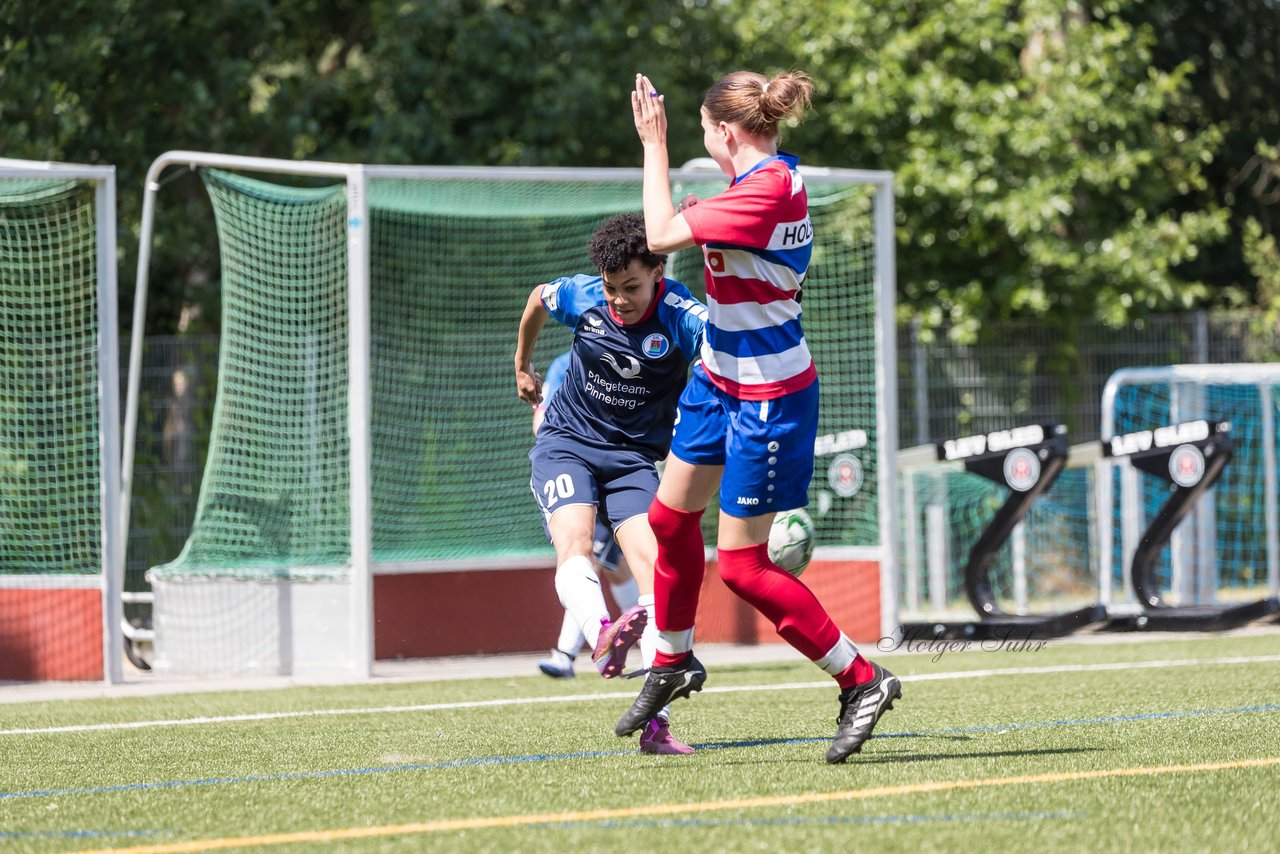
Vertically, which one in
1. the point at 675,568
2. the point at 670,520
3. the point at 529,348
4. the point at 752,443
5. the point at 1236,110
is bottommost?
the point at 675,568

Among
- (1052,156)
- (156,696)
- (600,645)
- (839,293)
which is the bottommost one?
(156,696)

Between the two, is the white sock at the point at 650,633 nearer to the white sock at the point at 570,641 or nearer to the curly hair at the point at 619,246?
the curly hair at the point at 619,246

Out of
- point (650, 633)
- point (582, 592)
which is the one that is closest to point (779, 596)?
point (650, 633)

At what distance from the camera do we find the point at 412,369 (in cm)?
1122

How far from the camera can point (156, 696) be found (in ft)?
26.4

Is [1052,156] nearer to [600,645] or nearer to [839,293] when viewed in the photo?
[839,293]

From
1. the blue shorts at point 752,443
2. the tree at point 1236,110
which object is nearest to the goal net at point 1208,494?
the tree at point 1236,110

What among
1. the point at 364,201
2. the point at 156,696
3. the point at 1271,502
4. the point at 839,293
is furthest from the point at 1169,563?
the point at 156,696

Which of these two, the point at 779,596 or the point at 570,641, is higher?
the point at 779,596

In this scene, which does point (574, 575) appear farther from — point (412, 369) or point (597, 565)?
point (412, 369)

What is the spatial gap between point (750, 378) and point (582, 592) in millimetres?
1363

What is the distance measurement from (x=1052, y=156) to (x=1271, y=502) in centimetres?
407

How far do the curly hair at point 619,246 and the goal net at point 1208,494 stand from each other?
705 centimetres

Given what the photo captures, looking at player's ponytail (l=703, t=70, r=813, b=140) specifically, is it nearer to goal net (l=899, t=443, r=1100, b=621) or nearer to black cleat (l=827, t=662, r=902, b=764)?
black cleat (l=827, t=662, r=902, b=764)
